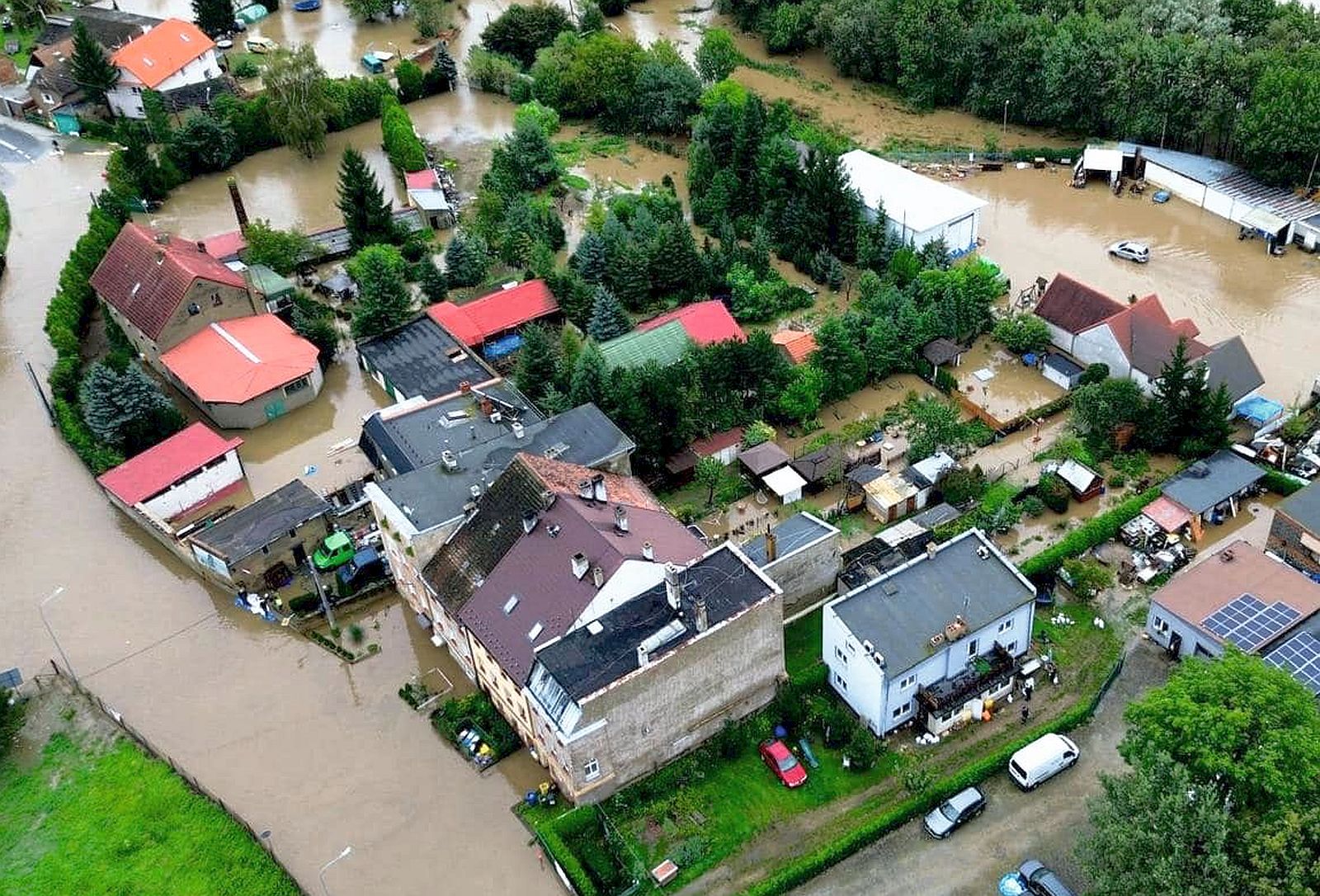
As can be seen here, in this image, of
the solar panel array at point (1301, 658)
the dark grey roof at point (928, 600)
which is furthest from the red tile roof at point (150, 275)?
the solar panel array at point (1301, 658)

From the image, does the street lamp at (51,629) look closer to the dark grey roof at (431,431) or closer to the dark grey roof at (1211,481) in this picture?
the dark grey roof at (431,431)

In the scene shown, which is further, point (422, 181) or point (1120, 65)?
point (422, 181)

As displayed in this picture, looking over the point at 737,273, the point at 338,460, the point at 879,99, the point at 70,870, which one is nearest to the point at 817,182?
the point at 737,273

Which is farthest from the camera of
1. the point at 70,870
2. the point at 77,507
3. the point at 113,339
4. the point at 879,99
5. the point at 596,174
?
the point at 879,99

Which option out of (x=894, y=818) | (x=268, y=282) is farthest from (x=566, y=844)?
(x=268, y=282)

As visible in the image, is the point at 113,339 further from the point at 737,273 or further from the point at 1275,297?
the point at 1275,297

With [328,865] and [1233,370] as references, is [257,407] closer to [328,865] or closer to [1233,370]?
[328,865]
